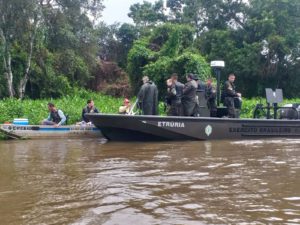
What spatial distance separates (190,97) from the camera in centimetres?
1104

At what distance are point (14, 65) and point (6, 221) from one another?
2122 centimetres

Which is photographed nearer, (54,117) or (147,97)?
(147,97)

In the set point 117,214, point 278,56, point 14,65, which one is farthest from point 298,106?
point 278,56

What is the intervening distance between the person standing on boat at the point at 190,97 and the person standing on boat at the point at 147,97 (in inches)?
28.7

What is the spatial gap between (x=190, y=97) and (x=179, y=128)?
0.77m

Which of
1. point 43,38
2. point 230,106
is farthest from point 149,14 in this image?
point 230,106

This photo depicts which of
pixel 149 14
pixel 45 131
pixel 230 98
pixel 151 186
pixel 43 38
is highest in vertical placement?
pixel 149 14

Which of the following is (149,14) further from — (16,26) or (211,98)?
(211,98)

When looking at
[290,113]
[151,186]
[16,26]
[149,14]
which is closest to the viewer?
[151,186]

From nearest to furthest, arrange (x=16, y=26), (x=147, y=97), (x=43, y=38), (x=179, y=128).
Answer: (x=179, y=128), (x=147, y=97), (x=16, y=26), (x=43, y=38)

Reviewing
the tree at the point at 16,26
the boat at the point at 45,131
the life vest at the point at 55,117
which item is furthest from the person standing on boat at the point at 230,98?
the tree at the point at 16,26

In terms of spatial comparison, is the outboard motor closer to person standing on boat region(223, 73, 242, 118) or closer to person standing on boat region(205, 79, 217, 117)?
person standing on boat region(223, 73, 242, 118)

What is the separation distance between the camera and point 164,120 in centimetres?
1067

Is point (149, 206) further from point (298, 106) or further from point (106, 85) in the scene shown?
point (106, 85)
